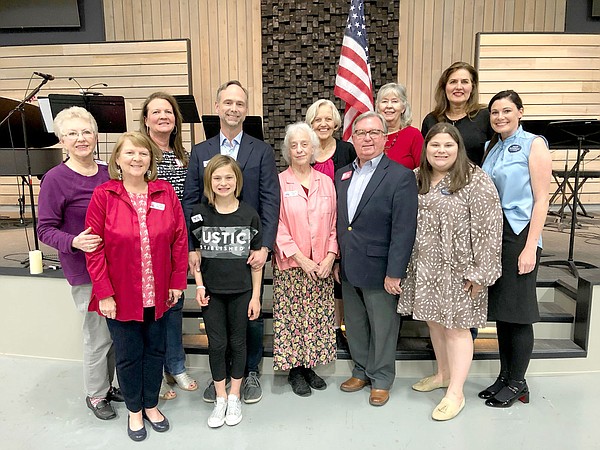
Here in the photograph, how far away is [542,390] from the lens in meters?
2.39

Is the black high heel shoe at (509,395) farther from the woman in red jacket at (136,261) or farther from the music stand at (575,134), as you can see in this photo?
the woman in red jacket at (136,261)

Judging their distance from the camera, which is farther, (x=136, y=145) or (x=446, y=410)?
(x=446, y=410)

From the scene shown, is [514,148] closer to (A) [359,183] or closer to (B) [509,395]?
(A) [359,183]

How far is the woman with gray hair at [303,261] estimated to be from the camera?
218 cm

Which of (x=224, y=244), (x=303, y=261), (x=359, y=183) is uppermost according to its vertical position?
(x=359, y=183)

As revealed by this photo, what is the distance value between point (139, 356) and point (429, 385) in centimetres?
153

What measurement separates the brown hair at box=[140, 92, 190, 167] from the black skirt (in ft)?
5.55

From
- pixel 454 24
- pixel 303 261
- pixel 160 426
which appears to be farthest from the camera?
pixel 454 24

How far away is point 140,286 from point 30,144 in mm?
3930

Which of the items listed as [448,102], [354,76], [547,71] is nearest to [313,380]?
[448,102]

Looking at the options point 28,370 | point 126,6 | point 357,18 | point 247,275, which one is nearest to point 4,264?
point 28,370

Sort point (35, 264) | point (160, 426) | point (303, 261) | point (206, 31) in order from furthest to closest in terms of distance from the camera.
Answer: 1. point (206, 31)
2. point (35, 264)
3. point (303, 261)
4. point (160, 426)

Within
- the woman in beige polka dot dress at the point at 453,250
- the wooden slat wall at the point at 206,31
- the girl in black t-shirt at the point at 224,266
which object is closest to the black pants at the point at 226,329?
the girl in black t-shirt at the point at 224,266

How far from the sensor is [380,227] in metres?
2.10
